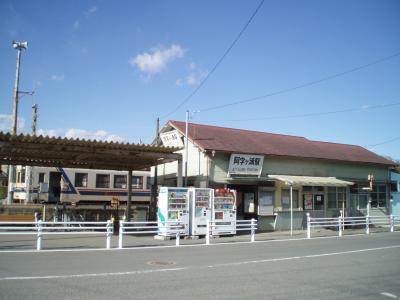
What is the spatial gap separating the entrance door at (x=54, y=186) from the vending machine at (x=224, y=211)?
1809 centimetres

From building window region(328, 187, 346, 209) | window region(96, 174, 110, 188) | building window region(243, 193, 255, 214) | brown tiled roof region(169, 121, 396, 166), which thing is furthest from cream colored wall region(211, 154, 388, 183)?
window region(96, 174, 110, 188)

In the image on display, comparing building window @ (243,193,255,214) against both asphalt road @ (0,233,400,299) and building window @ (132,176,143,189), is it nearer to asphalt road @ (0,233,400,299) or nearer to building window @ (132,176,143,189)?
asphalt road @ (0,233,400,299)

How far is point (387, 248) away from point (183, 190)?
28.0 ft

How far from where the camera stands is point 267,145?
81.7 ft

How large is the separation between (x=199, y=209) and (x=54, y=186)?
18.5 m

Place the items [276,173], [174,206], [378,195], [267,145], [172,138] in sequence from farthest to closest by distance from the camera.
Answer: [378,195] < [267,145] < [172,138] < [276,173] < [174,206]

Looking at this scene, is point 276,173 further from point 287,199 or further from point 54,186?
point 54,186

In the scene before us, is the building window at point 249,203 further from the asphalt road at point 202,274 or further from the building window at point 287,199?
the asphalt road at point 202,274

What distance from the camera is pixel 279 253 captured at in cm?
1388

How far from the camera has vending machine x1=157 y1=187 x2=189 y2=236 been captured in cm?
1827

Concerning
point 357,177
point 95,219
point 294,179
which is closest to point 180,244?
point 294,179

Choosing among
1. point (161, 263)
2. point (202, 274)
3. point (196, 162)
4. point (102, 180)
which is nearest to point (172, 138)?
point (196, 162)

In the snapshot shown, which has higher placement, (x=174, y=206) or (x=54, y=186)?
(x=54, y=186)

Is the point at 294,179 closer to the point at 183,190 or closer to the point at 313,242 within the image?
the point at 313,242
